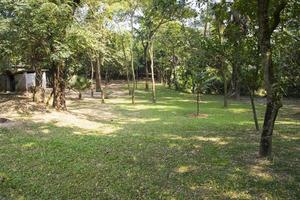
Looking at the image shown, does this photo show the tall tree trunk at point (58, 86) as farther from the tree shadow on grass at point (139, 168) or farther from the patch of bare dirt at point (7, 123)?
the tree shadow on grass at point (139, 168)

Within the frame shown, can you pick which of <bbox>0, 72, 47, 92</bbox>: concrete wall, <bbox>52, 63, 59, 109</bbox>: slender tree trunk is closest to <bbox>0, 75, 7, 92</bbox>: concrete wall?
<bbox>0, 72, 47, 92</bbox>: concrete wall

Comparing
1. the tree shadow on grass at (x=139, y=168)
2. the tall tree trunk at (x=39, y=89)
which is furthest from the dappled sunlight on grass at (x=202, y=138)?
the tall tree trunk at (x=39, y=89)

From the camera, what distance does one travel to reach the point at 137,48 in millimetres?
56531

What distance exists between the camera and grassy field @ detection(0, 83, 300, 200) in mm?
7168

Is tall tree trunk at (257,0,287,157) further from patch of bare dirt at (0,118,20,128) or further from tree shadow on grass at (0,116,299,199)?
patch of bare dirt at (0,118,20,128)

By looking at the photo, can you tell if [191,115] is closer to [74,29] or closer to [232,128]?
[232,128]

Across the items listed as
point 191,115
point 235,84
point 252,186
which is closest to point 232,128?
point 191,115

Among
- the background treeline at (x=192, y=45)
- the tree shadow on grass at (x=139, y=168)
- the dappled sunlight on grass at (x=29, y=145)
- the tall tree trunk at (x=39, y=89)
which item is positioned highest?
the background treeline at (x=192, y=45)

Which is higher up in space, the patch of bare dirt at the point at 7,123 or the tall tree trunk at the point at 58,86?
the tall tree trunk at the point at 58,86

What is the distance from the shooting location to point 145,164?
8.94 metres

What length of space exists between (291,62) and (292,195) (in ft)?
27.7

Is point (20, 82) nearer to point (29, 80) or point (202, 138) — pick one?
point (29, 80)

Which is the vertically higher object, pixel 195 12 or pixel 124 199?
pixel 195 12

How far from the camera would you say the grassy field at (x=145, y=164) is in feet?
23.5
